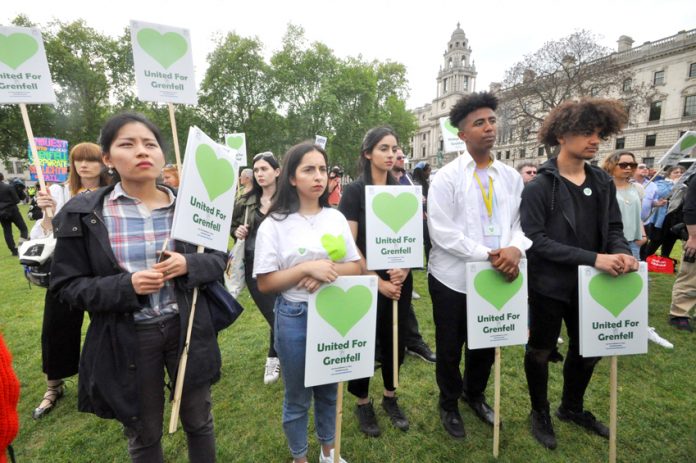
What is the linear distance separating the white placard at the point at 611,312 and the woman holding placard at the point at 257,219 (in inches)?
101

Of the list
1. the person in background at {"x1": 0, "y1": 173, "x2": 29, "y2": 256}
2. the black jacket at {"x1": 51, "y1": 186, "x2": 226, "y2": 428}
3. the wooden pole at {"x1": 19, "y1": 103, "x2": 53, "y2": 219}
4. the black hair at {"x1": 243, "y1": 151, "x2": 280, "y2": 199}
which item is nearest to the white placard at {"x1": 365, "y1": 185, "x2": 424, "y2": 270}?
the black jacket at {"x1": 51, "y1": 186, "x2": 226, "y2": 428}

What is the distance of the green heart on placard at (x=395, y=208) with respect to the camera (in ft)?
7.92

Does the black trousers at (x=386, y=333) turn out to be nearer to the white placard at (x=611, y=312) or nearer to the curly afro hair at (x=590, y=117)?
the white placard at (x=611, y=312)

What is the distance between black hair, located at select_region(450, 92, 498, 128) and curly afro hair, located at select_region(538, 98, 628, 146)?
0.50m

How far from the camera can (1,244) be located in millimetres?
11258

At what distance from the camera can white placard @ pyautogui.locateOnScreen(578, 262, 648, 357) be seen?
227 centimetres

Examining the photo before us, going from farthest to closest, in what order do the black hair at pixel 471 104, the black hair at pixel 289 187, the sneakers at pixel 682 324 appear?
the sneakers at pixel 682 324 → the black hair at pixel 471 104 → the black hair at pixel 289 187

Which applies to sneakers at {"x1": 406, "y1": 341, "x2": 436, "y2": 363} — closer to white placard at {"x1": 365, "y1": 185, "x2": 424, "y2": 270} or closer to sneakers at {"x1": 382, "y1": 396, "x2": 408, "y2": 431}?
sneakers at {"x1": 382, "y1": 396, "x2": 408, "y2": 431}

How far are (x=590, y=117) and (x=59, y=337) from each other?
4.47 metres

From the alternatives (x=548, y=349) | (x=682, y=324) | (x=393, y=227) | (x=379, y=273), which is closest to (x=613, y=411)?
(x=548, y=349)

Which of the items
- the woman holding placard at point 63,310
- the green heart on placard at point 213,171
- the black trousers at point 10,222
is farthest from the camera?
the black trousers at point 10,222

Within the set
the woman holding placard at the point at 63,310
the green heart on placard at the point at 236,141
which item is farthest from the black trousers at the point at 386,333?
the green heart on placard at the point at 236,141

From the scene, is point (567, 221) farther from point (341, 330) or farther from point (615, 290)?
point (341, 330)

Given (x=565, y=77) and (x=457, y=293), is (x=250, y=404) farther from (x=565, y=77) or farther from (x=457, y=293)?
(x=565, y=77)
